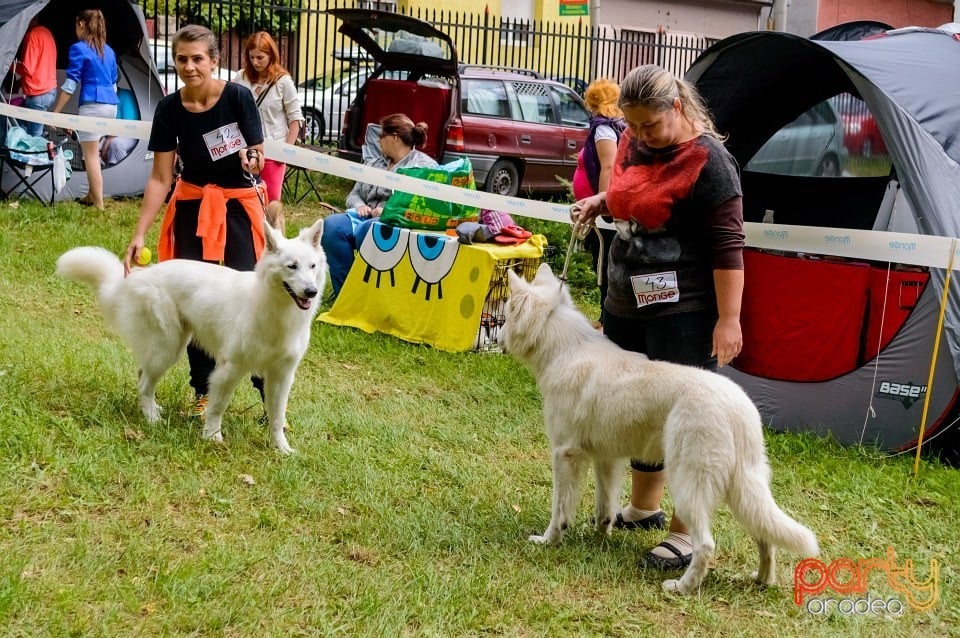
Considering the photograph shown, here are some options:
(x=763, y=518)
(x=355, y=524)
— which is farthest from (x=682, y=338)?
(x=355, y=524)

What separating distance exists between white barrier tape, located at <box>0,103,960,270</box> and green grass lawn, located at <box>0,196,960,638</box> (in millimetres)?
1134

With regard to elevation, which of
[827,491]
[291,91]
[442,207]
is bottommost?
[827,491]

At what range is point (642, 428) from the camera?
11.9 feet

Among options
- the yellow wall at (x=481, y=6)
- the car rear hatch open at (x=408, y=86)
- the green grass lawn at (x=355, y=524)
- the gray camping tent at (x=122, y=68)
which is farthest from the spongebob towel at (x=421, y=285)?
the yellow wall at (x=481, y=6)

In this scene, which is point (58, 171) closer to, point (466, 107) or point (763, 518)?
point (466, 107)

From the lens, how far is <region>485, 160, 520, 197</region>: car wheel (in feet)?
43.2

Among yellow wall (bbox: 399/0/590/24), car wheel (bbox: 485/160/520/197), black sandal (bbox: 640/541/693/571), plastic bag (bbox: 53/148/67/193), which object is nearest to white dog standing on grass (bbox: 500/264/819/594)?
black sandal (bbox: 640/541/693/571)

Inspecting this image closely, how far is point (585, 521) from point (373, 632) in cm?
140

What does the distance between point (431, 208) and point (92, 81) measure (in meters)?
4.91

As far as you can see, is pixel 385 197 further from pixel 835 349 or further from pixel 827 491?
pixel 827 491

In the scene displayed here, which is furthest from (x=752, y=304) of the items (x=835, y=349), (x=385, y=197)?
(x=385, y=197)

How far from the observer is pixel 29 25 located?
10125mm

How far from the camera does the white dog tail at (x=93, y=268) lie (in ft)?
16.6

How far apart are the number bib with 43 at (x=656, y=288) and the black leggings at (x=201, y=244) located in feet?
7.33
